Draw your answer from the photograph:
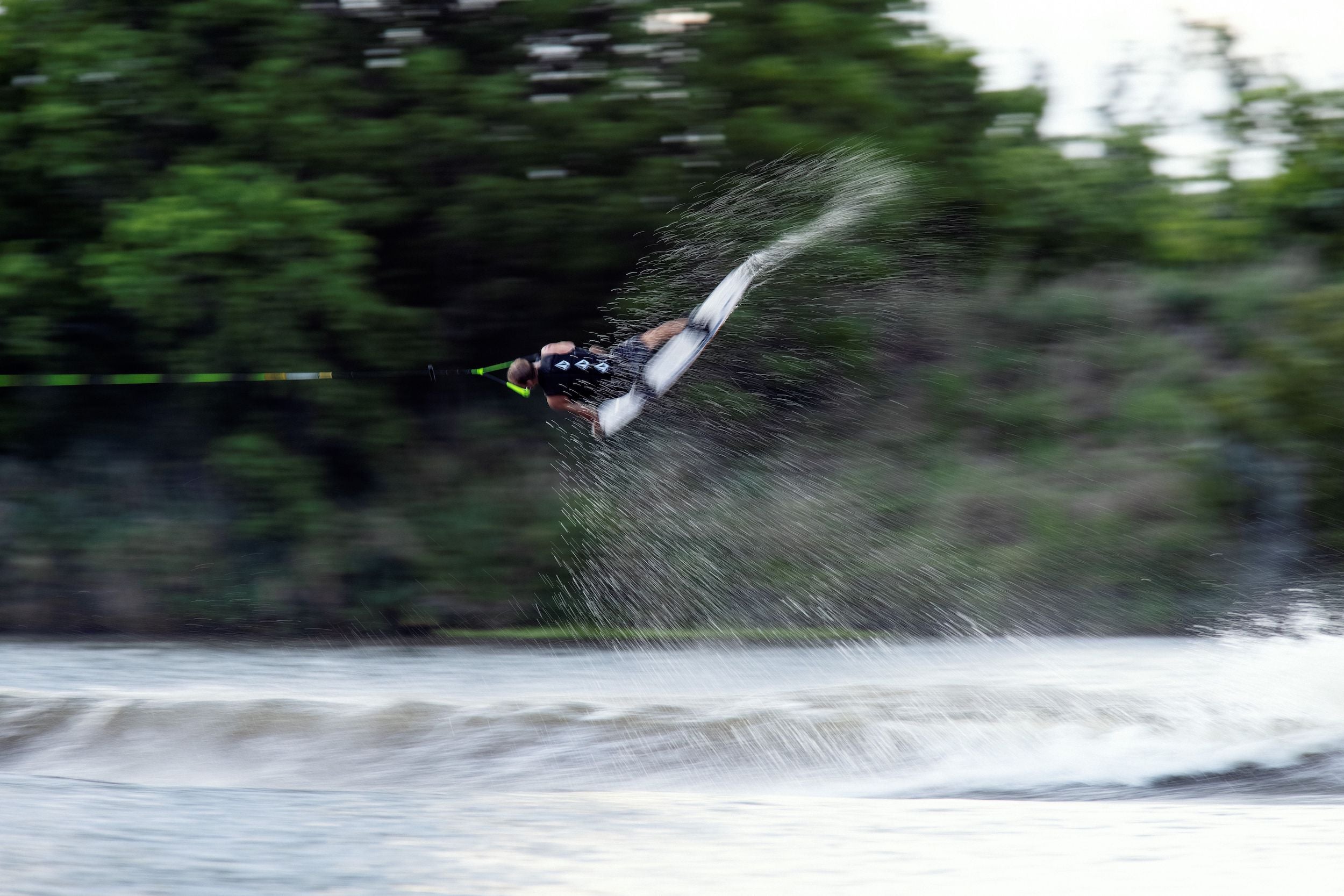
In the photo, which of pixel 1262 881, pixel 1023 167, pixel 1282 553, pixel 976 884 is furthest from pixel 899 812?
pixel 1023 167

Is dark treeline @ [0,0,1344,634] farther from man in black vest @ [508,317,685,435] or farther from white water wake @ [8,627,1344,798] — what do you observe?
man in black vest @ [508,317,685,435]

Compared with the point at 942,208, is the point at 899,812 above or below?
below

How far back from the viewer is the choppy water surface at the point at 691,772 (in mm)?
4301

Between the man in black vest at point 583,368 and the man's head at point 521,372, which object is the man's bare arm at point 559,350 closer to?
the man in black vest at point 583,368

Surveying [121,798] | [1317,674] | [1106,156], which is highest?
[1106,156]

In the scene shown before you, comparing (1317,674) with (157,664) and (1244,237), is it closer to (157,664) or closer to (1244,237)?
(1244,237)

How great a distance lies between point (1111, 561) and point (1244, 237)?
326 cm

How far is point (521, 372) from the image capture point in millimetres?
7074

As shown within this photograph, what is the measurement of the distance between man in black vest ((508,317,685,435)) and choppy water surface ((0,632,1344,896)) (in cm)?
167

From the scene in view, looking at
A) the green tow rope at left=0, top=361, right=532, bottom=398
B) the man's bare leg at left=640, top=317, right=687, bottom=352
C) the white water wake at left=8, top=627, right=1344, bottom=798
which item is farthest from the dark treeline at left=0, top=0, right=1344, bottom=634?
the man's bare leg at left=640, top=317, right=687, bottom=352

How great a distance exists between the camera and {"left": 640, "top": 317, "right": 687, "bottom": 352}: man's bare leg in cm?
701

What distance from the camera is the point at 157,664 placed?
8.62 m

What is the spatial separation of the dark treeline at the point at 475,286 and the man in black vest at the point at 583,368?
7.83 feet

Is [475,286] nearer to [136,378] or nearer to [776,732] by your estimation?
[136,378]
